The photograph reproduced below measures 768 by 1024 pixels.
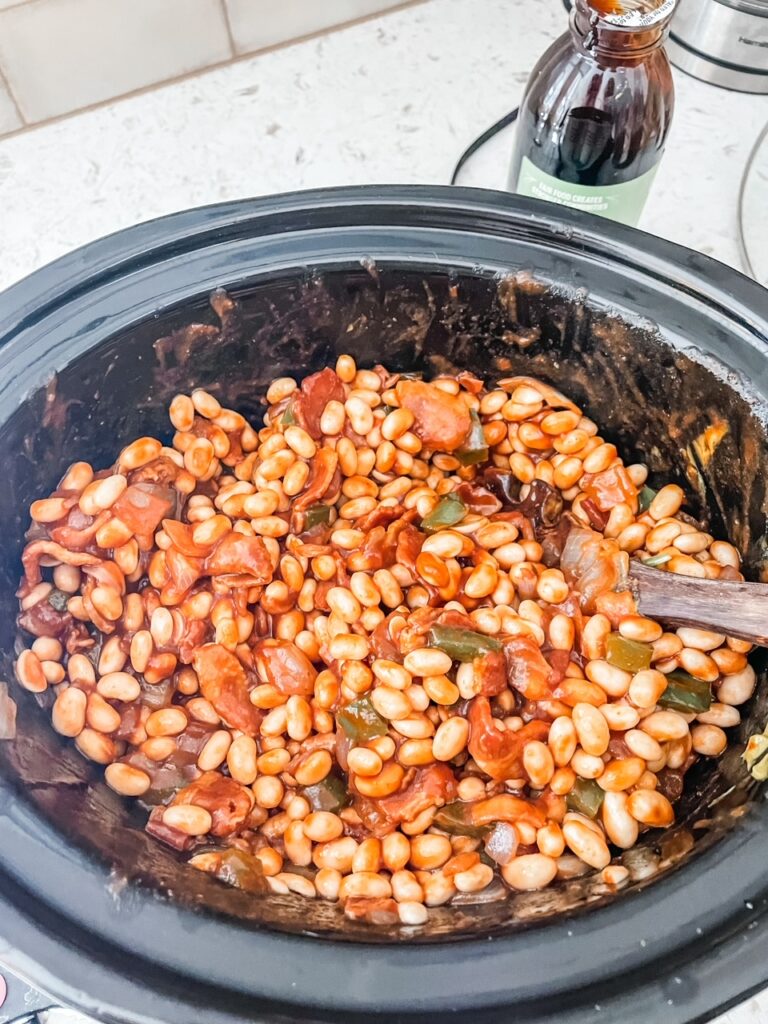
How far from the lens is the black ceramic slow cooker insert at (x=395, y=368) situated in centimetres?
56

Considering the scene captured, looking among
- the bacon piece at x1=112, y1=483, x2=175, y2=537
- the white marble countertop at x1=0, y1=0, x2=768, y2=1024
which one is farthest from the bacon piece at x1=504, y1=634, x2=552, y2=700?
the white marble countertop at x1=0, y1=0, x2=768, y2=1024

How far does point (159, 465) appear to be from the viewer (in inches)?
35.0

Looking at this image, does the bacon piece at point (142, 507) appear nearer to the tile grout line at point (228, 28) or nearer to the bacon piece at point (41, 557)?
the bacon piece at point (41, 557)

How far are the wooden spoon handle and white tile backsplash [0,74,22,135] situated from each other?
115 centimetres

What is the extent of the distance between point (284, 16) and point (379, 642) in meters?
1.09

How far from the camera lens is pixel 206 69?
55.6 inches

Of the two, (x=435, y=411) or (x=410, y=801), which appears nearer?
(x=410, y=801)

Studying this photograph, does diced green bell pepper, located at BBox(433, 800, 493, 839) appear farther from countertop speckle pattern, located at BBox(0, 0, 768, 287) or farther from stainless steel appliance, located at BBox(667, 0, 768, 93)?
stainless steel appliance, located at BBox(667, 0, 768, 93)

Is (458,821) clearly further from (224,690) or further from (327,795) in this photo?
(224,690)

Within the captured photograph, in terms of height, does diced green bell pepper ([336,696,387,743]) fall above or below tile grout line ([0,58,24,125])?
below

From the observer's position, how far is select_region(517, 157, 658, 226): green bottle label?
90cm

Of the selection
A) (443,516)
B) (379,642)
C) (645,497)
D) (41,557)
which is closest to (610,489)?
(645,497)

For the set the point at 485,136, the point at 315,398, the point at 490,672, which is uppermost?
the point at 485,136

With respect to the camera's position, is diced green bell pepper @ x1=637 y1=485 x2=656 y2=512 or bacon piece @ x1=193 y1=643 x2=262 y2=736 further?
diced green bell pepper @ x1=637 y1=485 x2=656 y2=512
